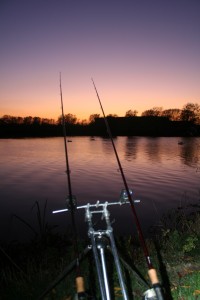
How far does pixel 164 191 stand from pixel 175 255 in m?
17.7

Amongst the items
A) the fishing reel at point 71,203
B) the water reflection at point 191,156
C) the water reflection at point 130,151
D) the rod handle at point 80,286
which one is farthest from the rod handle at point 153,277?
the water reflection at point 130,151

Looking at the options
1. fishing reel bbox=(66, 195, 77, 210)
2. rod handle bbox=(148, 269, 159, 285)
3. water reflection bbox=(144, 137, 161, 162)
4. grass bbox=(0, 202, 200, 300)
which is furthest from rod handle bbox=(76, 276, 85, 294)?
water reflection bbox=(144, 137, 161, 162)

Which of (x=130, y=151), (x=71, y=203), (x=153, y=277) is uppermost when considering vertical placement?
(x=71, y=203)

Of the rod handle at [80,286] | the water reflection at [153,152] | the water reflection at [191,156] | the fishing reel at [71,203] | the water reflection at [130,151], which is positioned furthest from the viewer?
the water reflection at [130,151]

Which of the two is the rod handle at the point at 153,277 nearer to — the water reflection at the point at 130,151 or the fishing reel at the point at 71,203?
the fishing reel at the point at 71,203

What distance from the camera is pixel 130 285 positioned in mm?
5105

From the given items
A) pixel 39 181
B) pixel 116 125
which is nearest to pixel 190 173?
pixel 39 181

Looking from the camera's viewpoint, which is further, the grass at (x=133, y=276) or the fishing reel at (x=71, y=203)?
the grass at (x=133, y=276)

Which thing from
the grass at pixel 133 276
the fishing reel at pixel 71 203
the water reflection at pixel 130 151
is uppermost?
the fishing reel at pixel 71 203

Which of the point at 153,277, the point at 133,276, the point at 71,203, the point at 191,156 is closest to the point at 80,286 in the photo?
the point at 153,277

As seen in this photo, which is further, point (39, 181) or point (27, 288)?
point (39, 181)

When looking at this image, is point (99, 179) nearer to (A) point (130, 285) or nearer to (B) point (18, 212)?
(B) point (18, 212)

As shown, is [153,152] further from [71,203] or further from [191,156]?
[71,203]

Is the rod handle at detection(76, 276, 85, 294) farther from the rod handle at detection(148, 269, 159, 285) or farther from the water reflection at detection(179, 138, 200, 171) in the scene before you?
the water reflection at detection(179, 138, 200, 171)
